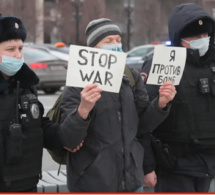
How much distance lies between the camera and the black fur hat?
10.2 feet

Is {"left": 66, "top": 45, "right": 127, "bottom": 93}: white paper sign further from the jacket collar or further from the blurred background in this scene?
the blurred background

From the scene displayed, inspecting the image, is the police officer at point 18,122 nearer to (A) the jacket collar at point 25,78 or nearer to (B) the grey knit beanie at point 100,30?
(A) the jacket collar at point 25,78

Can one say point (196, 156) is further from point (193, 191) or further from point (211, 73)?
point (211, 73)

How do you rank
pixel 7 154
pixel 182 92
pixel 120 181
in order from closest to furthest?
pixel 7 154, pixel 120 181, pixel 182 92

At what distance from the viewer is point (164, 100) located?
10.9 ft

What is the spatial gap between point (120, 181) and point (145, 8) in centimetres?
5155

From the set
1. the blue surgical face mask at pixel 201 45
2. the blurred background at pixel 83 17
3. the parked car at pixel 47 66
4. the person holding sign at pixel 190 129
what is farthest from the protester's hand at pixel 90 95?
the blurred background at pixel 83 17

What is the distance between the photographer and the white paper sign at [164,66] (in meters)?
3.49

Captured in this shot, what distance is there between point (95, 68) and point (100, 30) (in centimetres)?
40

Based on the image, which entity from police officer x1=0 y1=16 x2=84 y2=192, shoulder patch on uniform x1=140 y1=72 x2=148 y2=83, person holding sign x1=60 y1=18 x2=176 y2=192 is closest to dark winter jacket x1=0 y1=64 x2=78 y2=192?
police officer x1=0 y1=16 x2=84 y2=192

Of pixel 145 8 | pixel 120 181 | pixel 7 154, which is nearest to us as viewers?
pixel 7 154

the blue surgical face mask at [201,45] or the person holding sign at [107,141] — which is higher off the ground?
the blue surgical face mask at [201,45]

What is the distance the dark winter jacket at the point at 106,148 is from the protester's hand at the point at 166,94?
0.20m

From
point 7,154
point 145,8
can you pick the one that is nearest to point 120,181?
point 7,154
